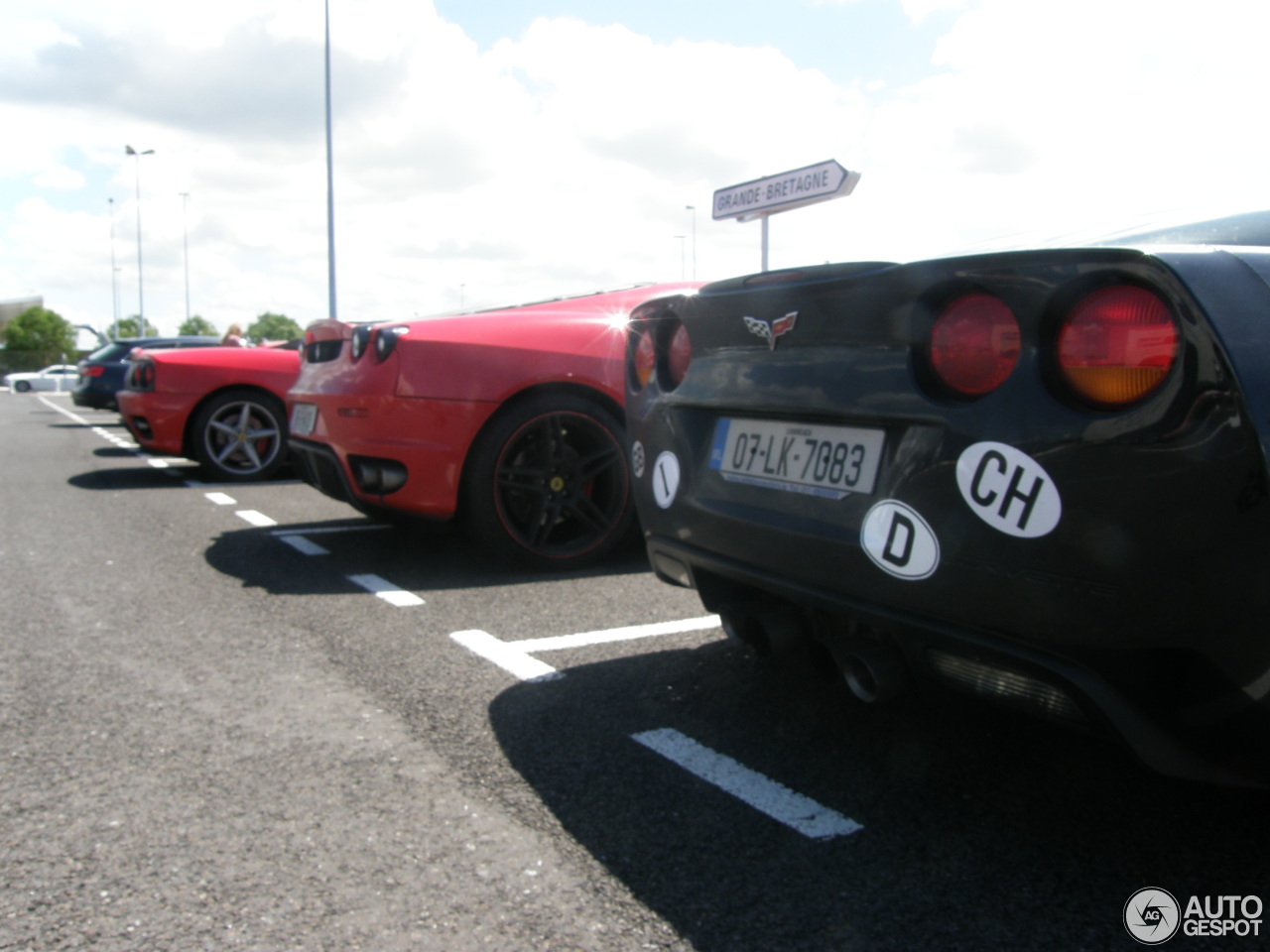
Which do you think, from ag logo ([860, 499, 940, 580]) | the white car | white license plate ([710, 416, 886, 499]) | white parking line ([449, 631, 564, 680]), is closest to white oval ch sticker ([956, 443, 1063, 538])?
ag logo ([860, 499, 940, 580])

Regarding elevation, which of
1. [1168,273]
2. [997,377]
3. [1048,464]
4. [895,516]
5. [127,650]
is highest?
[1168,273]

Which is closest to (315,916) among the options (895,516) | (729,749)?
(729,749)

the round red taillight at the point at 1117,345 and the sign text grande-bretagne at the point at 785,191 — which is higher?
the sign text grande-bretagne at the point at 785,191

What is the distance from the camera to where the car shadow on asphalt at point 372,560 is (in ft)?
14.4

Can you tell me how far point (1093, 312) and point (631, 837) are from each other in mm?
1259

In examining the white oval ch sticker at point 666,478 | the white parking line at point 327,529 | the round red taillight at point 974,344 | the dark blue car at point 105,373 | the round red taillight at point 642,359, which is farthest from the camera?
the dark blue car at point 105,373

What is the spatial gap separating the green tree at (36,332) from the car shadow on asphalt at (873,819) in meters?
115

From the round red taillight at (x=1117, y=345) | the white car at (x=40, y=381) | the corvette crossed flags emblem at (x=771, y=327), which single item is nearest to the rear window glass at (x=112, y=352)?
the corvette crossed flags emblem at (x=771, y=327)

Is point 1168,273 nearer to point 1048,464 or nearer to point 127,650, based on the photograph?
point 1048,464

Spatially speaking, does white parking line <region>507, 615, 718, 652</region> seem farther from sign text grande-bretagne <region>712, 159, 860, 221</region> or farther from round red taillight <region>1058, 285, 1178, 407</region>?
sign text grande-bretagne <region>712, 159, 860, 221</region>

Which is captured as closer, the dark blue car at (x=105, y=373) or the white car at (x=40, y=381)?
the dark blue car at (x=105, y=373)

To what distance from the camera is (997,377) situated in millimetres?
1843

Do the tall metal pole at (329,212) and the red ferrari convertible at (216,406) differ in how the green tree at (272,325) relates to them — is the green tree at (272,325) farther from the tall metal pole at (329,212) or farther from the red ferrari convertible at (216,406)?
the red ferrari convertible at (216,406)

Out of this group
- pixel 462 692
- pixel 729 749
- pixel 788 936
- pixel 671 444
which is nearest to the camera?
pixel 788 936
